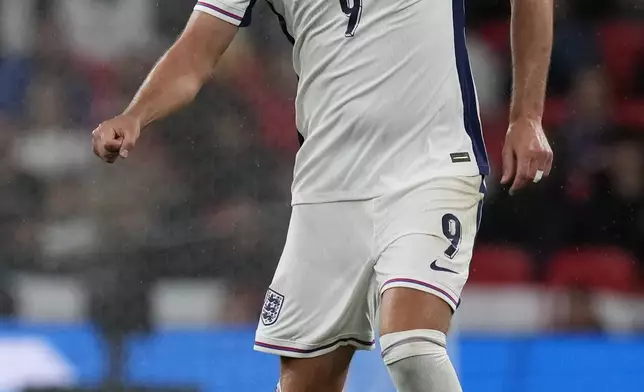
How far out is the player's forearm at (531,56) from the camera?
2.31 m

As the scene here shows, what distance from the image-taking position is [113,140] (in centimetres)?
212

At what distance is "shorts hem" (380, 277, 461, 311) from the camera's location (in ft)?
7.09

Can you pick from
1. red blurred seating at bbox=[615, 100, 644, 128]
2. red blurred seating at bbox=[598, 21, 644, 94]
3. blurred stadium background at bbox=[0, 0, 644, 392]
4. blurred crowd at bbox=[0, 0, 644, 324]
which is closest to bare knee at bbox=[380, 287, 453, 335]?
blurred stadium background at bbox=[0, 0, 644, 392]

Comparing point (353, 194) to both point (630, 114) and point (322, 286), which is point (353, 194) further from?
point (630, 114)

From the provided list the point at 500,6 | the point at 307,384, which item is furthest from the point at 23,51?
the point at 307,384

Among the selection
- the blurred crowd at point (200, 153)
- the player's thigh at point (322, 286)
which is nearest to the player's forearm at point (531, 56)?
the player's thigh at point (322, 286)

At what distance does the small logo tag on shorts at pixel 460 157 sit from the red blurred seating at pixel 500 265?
3.09 metres

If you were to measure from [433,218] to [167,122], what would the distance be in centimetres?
375

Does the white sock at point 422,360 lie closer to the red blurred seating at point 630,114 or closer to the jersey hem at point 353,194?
the jersey hem at point 353,194

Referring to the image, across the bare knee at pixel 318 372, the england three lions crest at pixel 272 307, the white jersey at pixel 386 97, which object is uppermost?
the white jersey at pixel 386 97

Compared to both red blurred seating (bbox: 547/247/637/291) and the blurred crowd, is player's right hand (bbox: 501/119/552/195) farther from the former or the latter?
red blurred seating (bbox: 547/247/637/291)

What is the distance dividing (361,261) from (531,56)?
0.51 m

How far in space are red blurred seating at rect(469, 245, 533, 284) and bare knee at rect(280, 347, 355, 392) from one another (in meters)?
2.91

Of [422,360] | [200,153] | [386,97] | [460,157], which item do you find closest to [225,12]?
[386,97]
